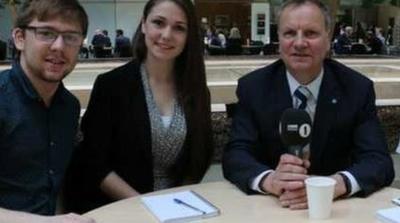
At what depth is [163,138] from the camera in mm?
2498

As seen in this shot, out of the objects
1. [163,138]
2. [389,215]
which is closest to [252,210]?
[389,215]

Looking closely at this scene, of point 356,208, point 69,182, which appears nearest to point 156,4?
point 69,182

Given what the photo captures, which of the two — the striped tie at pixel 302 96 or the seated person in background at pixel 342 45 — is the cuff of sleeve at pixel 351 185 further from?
the seated person in background at pixel 342 45

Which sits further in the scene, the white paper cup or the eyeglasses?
the eyeglasses

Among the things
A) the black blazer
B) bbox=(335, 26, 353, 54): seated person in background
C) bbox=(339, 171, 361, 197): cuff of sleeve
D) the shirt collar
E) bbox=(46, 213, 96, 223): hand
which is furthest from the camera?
bbox=(335, 26, 353, 54): seated person in background

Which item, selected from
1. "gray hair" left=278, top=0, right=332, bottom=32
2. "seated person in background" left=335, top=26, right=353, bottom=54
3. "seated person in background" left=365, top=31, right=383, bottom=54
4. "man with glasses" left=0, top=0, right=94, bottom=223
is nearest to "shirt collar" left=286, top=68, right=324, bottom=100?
"gray hair" left=278, top=0, right=332, bottom=32

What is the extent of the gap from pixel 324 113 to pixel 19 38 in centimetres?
111

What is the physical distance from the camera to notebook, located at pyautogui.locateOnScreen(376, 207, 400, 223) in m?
1.66

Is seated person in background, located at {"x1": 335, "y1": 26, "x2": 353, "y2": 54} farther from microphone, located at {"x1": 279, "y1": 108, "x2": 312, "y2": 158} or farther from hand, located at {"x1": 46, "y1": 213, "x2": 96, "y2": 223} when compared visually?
hand, located at {"x1": 46, "y1": 213, "x2": 96, "y2": 223}

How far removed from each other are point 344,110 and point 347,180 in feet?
1.20

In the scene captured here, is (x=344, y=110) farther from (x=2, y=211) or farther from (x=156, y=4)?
(x=2, y=211)

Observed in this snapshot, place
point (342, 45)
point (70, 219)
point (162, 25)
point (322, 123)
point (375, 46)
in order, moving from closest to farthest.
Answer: point (70, 219)
point (322, 123)
point (162, 25)
point (342, 45)
point (375, 46)

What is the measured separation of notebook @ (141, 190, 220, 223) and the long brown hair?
0.57 metres

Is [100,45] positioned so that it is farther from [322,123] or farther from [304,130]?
[304,130]
